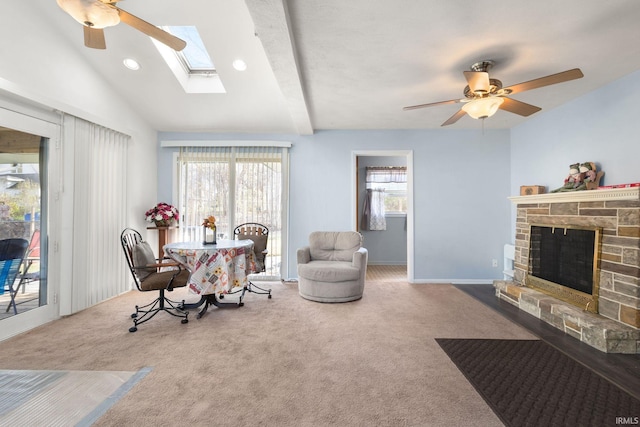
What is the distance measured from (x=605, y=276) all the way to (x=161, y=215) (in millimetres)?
5353

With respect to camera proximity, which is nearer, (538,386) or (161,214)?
(538,386)

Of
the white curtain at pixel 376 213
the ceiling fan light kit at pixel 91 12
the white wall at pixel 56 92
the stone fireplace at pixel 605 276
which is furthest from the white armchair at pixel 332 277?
the ceiling fan light kit at pixel 91 12

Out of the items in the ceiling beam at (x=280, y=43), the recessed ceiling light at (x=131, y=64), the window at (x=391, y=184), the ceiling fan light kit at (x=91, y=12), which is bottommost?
the window at (x=391, y=184)

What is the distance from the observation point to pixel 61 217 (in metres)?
3.27

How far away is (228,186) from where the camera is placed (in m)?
4.95

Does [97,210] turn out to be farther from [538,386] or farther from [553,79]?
[553,79]

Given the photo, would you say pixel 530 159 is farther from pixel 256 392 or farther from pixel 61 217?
pixel 61 217

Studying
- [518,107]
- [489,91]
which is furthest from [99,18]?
[518,107]

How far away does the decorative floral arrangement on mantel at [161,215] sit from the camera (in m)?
4.44

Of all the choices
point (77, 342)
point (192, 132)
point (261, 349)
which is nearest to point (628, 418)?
point (261, 349)

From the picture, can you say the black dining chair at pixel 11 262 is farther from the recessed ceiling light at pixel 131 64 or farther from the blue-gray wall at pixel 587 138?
the blue-gray wall at pixel 587 138

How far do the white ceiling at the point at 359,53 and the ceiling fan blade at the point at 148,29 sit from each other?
615 millimetres

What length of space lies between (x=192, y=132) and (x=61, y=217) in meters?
2.34

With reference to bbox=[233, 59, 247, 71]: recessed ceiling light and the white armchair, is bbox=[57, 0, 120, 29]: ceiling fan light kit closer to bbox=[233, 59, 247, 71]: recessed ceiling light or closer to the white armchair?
bbox=[233, 59, 247, 71]: recessed ceiling light
